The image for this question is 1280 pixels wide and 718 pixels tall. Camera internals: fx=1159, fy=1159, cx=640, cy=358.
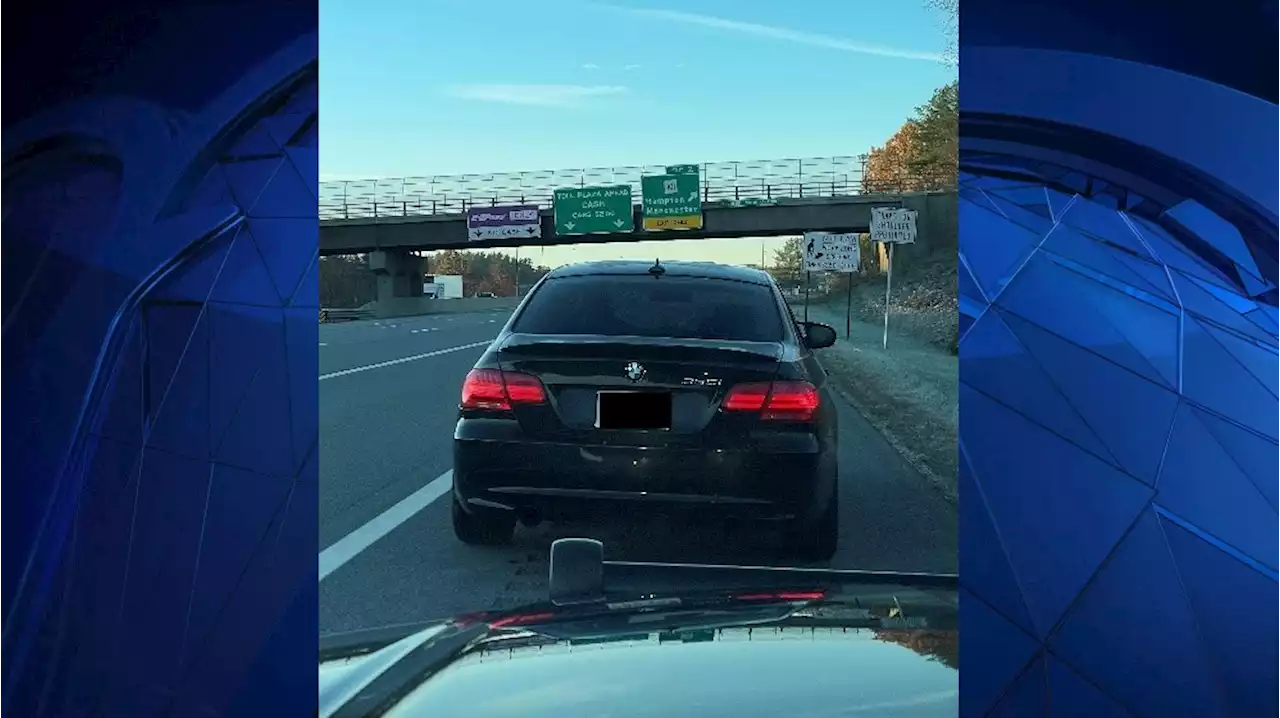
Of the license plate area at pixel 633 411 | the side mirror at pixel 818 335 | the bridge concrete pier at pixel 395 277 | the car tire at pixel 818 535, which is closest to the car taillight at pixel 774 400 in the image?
the license plate area at pixel 633 411

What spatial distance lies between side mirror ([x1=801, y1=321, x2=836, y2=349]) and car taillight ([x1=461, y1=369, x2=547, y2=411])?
965mm

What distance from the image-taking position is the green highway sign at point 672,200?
9.09 feet

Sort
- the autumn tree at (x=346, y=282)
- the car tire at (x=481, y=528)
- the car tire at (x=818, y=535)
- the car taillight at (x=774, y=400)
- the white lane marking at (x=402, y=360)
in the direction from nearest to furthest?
1. the autumn tree at (x=346, y=282)
2. the car taillight at (x=774, y=400)
3. the car tire at (x=818, y=535)
4. the car tire at (x=481, y=528)
5. the white lane marking at (x=402, y=360)

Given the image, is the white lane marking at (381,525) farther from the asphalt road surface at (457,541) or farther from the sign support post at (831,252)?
the sign support post at (831,252)

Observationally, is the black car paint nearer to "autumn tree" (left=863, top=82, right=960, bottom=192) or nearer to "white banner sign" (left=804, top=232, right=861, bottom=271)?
"white banner sign" (left=804, top=232, right=861, bottom=271)

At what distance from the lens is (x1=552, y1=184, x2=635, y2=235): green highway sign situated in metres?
2.80

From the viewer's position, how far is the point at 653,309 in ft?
10.2

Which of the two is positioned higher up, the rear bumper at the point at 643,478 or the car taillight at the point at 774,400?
the car taillight at the point at 774,400

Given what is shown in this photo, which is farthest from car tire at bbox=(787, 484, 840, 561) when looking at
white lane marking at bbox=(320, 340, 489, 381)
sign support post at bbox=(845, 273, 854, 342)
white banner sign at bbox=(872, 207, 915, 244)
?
white lane marking at bbox=(320, 340, 489, 381)

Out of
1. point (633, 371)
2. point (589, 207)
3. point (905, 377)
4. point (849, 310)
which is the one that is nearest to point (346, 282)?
point (589, 207)

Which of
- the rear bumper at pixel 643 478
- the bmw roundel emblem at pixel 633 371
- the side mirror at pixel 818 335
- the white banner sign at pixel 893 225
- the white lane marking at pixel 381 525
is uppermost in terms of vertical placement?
the white banner sign at pixel 893 225

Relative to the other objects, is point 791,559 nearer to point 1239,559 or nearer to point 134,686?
point 1239,559

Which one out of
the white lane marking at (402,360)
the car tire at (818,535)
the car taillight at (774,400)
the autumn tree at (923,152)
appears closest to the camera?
the autumn tree at (923,152)

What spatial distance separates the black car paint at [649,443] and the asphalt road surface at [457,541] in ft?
0.53
